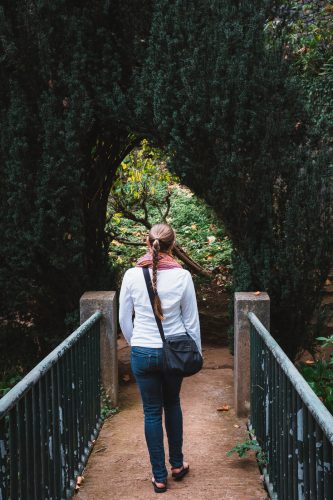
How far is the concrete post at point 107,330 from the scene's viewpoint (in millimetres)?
5973

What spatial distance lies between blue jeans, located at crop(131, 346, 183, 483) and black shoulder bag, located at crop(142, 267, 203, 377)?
6cm

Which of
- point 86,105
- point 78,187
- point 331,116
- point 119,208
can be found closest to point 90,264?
point 78,187

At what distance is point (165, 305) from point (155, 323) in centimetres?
15

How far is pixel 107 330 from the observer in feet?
19.9

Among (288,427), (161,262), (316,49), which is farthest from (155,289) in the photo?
(316,49)

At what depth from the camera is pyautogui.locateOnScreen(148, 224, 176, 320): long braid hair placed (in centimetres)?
407

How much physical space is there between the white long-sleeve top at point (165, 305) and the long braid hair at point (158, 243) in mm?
44

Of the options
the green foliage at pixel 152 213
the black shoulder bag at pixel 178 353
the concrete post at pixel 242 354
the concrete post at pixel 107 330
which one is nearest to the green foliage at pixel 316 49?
the green foliage at pixel 152 213

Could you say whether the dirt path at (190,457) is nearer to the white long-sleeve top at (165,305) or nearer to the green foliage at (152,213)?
the white long-sleeve top at (165,305)

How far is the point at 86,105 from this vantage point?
235 inches

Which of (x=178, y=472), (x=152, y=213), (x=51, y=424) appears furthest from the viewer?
(x=152, y=213)

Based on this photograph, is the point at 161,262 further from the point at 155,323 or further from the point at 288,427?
the point at 288,427

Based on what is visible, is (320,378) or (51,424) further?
(320,378)

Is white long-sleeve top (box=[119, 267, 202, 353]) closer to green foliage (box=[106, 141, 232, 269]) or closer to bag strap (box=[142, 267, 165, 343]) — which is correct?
bag strap (box=[142, 267, 165, 343])
